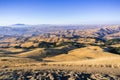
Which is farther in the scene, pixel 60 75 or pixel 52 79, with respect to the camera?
pixel 60 75

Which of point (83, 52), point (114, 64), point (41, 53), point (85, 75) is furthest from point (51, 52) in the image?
point (85, 75)

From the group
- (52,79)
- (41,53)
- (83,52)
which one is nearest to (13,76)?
(52,79)

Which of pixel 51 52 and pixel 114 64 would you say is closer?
pixel 114 64

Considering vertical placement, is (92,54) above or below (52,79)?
below

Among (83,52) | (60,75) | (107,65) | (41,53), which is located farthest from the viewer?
(83,52)

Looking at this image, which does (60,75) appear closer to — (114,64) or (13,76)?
(13,76)

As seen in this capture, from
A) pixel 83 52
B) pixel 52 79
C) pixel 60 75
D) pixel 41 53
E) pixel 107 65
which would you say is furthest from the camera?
pixel 83 52

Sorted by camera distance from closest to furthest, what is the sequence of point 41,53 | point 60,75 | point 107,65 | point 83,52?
point 60,75 → point 107,65 → point 41,53 → point 83,52

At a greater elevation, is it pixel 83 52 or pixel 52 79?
pixel 52 79

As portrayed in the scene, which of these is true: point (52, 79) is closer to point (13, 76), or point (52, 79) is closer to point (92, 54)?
point (13, 76)
